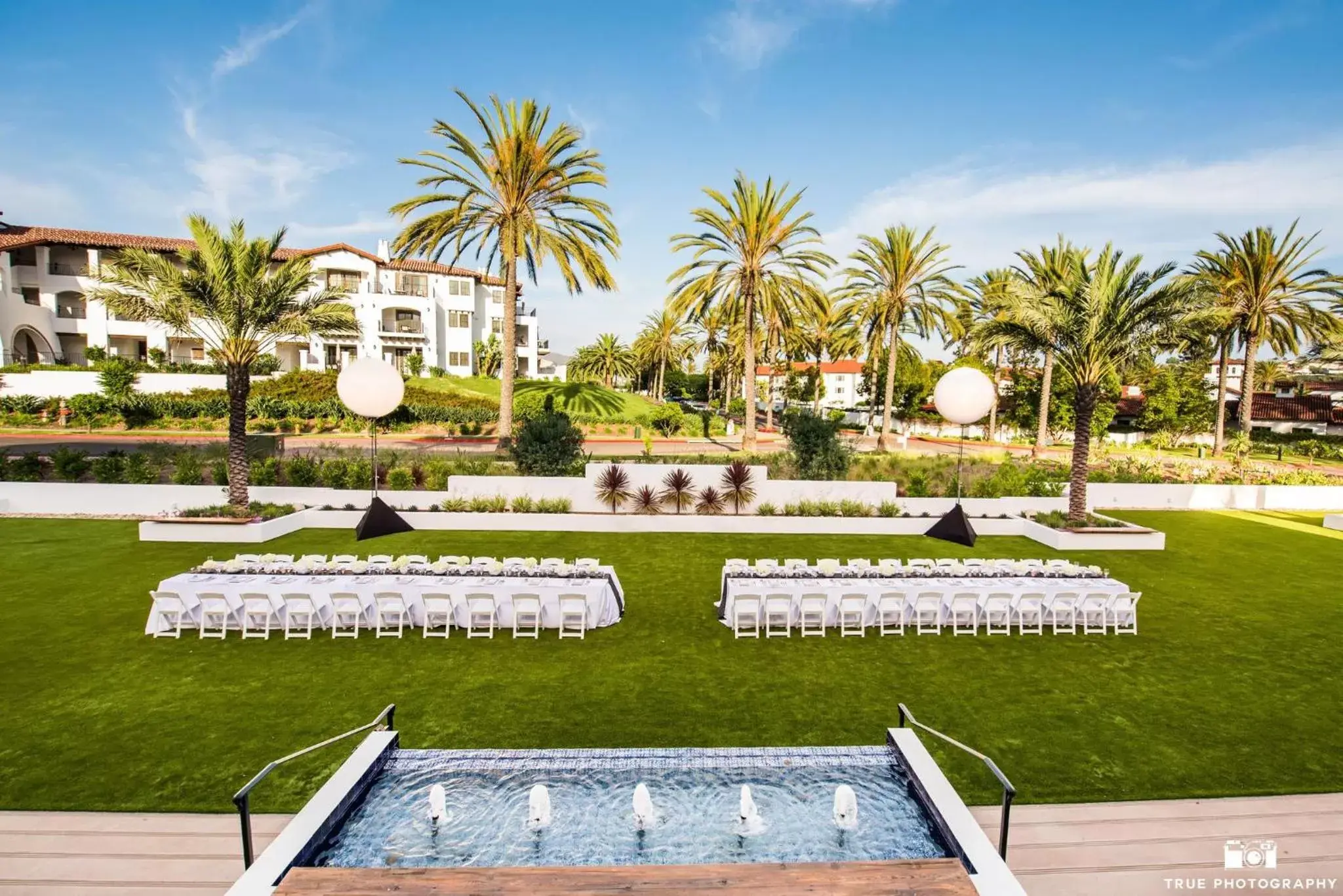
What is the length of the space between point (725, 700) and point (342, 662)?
18.0 feet

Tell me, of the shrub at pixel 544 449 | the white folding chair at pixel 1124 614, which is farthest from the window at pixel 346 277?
the white folding chair at pixel 1124 614

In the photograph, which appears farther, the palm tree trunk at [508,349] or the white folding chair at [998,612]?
the palm tree trunk at [508,349]

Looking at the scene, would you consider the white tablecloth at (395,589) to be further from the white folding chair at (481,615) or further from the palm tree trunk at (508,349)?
the palm tree trunk at (508,349)

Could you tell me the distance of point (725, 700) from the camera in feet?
27.7

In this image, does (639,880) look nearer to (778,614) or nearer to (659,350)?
(778,614)

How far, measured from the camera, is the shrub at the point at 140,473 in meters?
20.0

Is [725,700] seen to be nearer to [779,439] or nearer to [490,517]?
[490,517]

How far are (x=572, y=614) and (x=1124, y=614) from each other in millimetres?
9277

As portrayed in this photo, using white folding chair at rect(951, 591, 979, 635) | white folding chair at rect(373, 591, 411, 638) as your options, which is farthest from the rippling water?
white folding chair at rect(951, 591, 979, 635)

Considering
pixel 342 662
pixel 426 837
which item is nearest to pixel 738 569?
pixel 342 662

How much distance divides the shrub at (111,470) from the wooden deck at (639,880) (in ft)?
70.7

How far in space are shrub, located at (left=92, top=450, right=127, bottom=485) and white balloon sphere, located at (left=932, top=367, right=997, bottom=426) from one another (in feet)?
75.9

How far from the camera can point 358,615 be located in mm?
10445

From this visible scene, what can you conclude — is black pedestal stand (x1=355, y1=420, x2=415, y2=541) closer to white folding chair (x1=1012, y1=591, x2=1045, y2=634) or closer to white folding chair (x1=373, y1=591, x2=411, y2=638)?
white folding chair (x1=373, y1=591, x2=411, y2=638)
